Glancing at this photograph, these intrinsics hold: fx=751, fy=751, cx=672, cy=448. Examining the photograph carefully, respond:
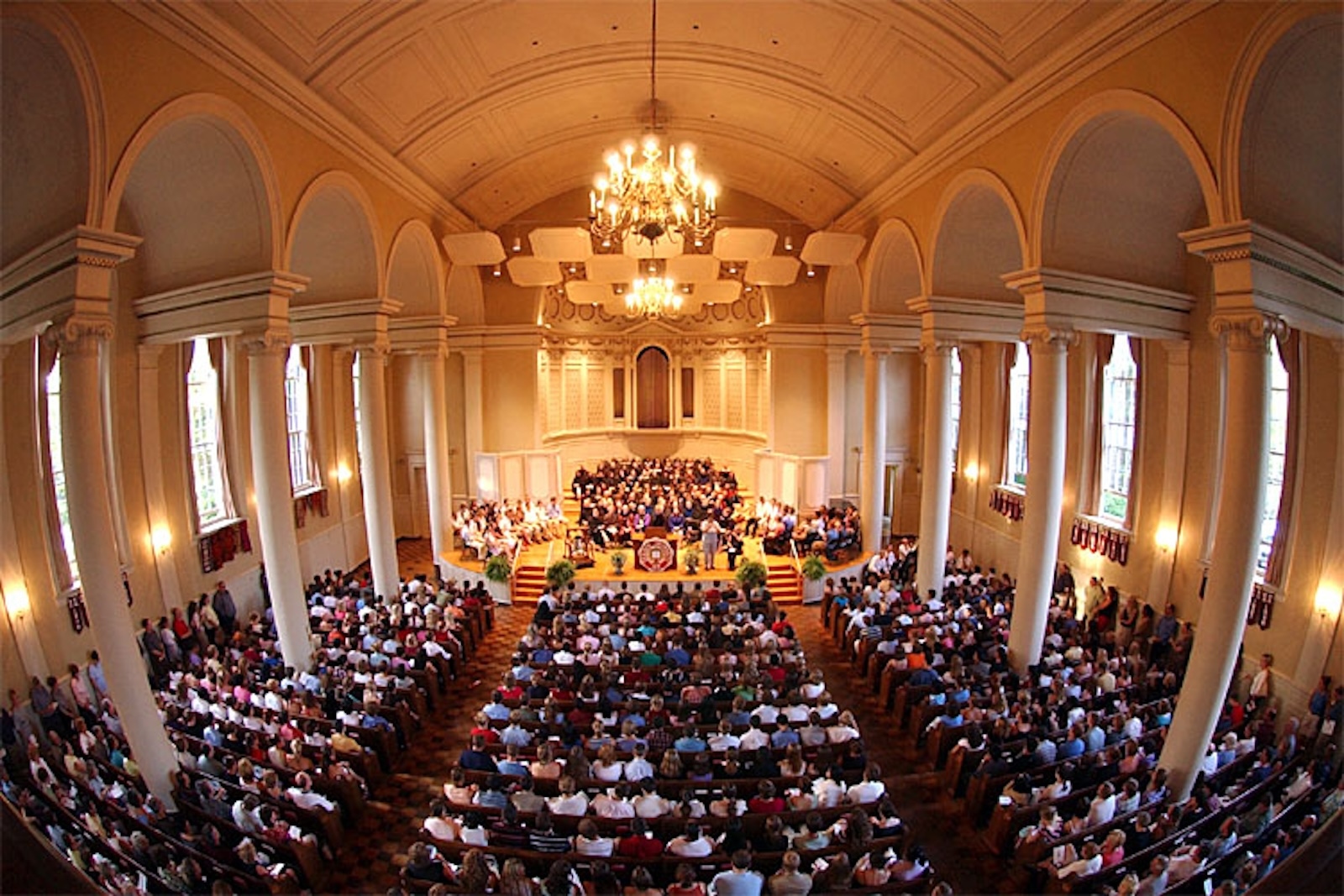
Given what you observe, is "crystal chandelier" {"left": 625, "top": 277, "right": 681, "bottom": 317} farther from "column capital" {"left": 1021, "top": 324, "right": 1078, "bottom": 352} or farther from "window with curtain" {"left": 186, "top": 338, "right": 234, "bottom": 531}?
"window with curtain" {"left": 186, "top": 338, "right": 234, "bottom": 531}

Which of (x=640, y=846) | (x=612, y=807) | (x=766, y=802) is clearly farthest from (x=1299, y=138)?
(x=612, y=807)

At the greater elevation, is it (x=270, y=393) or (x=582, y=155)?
(x=582, y=155)

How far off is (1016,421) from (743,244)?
7823 mm

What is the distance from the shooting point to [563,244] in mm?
14734

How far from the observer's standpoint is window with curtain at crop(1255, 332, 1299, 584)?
10.1 meters

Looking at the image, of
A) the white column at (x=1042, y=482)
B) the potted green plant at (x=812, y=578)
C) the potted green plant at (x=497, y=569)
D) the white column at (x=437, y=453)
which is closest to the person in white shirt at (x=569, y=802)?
the white column at (x=1042, y=482)

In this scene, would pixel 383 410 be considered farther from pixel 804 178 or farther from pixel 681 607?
pixel 804 178

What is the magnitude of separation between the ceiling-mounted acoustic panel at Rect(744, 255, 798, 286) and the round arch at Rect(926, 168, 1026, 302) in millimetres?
4116

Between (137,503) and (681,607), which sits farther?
(681,607)

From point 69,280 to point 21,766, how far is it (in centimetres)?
522

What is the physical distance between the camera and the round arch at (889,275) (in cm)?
1527

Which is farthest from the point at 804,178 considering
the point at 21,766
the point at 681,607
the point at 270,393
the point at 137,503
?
the point at 21,766

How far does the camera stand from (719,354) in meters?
25.4

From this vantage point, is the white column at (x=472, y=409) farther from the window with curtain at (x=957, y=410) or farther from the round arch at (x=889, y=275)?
the window with curtain at (x=957, y=410)
